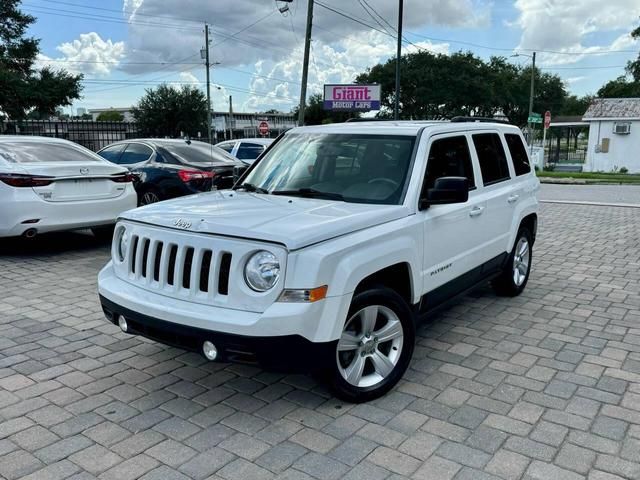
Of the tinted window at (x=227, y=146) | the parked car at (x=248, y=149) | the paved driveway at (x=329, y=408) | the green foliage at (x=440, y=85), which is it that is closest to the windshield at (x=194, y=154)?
the paved driveway at (x=329, y=408)

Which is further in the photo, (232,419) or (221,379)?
(221,379)

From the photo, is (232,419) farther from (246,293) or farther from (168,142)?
(168,142)

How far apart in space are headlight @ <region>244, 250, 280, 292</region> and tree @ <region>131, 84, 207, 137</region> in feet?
203

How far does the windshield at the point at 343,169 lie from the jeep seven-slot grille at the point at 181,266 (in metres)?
1.15

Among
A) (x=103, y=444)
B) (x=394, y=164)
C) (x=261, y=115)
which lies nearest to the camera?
(x=103, y=444)

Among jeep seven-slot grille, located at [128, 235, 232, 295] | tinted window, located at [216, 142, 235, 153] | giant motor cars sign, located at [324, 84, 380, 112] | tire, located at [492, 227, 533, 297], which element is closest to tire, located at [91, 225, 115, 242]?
jeep seven-slot grille, located at [128, 235, 232, 295]

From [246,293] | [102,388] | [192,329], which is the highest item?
[246,293]

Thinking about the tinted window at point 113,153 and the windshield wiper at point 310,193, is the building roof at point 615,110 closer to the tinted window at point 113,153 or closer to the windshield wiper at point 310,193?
the tinted window at point 113,153

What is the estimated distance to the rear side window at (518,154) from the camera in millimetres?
5875

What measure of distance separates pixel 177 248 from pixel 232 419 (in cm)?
111

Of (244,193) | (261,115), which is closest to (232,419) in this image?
(244,193)

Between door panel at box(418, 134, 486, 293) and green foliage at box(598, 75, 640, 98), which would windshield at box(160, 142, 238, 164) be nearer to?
door panel at box(418, 134, 486, 293)

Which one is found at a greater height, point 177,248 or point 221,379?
point 177,248

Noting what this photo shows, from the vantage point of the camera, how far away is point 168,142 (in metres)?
9.94
